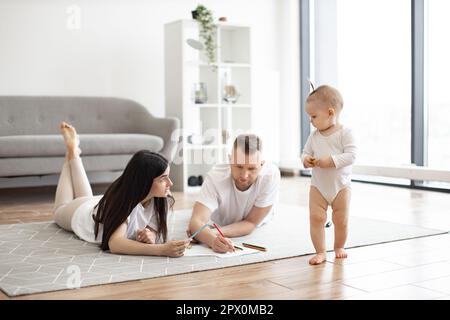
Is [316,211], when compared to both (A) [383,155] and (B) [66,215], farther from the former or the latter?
(A) [383,155]

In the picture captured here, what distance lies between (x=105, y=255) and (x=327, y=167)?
890 millimetres

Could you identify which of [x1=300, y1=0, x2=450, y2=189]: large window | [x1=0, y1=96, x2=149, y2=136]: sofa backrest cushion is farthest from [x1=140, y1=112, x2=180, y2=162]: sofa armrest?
[x1=300, y1=0, x2=450, y2=189]: large window

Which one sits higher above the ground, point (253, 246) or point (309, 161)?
point (309, 161)

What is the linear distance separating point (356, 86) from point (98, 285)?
393cm

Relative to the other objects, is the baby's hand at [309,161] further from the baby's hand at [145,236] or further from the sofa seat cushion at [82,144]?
the sofa seat cushion at [82,144]

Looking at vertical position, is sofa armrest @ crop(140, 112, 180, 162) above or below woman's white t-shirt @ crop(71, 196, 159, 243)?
above

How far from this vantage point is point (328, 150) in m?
2.21

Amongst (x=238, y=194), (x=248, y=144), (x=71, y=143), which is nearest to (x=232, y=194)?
(x=238, y=194)

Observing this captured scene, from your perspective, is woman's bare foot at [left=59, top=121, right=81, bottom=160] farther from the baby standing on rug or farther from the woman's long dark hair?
the baby standing on rug

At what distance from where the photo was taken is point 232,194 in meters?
2.64

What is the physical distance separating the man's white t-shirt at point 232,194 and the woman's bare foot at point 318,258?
51 cm

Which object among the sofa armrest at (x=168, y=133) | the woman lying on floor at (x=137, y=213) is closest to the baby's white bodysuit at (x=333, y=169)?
the woman lying on floor at (x=137, y=213)

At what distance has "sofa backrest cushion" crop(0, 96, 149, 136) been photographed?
179 inches

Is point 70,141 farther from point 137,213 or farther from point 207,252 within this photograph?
point 207,252
